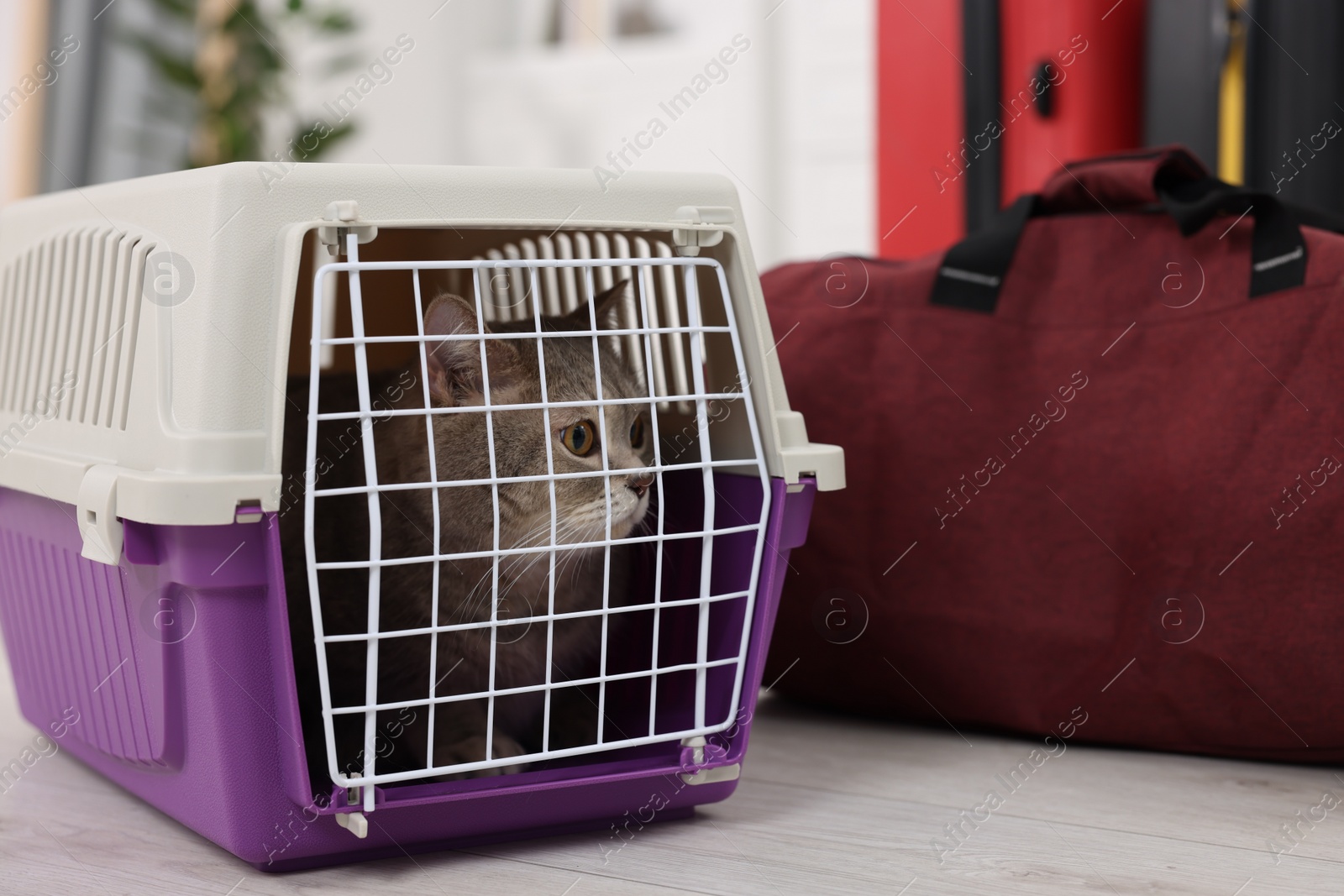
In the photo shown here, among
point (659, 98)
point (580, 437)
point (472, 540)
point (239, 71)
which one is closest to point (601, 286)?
point (580, 437)

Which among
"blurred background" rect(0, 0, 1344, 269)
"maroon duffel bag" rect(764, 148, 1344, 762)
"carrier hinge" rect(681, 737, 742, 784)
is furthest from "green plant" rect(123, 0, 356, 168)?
"carrier hinge" rect(681, 737, 742, 784)

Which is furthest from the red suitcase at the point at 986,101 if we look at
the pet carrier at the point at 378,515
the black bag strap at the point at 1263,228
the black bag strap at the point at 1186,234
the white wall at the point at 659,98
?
the white wall at the point at 659,98

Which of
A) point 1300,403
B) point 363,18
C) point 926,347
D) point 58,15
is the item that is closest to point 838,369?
point 926,347

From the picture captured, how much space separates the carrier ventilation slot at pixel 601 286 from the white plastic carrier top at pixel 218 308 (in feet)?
0.63

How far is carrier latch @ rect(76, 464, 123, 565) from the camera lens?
89 cm

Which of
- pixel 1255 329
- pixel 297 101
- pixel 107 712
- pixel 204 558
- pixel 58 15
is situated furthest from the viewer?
pixel 297 101

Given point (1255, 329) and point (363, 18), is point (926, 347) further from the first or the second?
point (363, 18)

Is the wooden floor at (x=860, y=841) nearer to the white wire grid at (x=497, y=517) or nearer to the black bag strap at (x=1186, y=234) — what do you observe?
the white wire grid at (x=497, y=517)

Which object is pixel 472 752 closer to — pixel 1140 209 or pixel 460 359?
pixel 460 359

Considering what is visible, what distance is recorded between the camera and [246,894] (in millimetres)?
924

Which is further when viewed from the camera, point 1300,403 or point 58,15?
point 58,15

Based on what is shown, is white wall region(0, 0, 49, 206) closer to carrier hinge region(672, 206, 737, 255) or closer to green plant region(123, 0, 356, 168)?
green plant region(123, 0, 356, 168)

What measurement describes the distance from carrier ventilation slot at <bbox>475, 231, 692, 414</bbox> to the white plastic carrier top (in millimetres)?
193

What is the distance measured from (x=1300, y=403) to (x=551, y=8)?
3.55m
